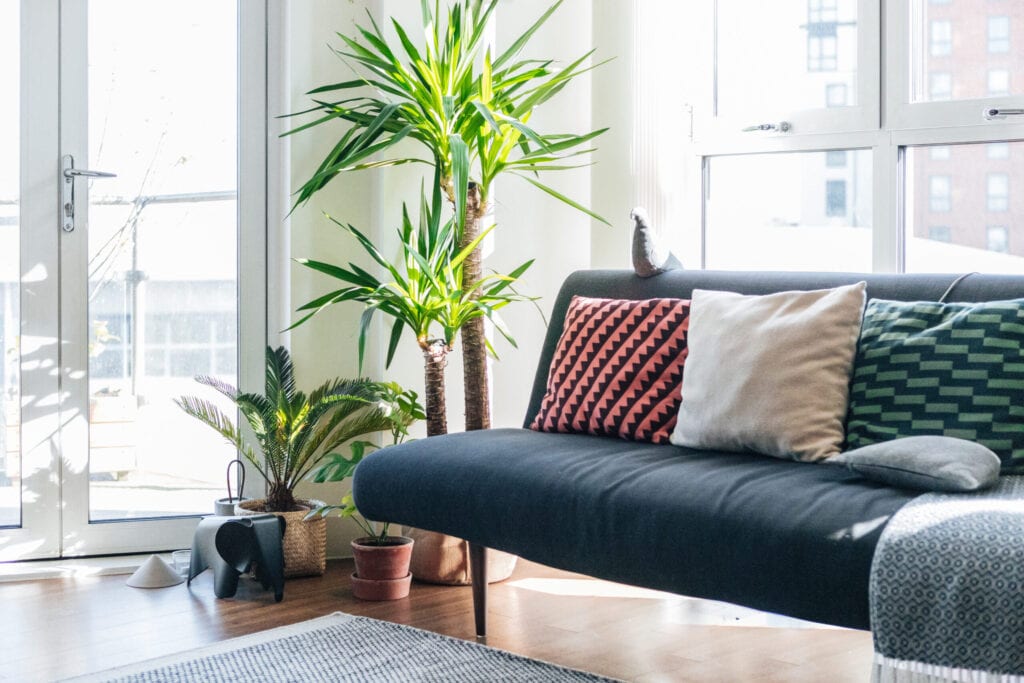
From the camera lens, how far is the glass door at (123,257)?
3570 millimetres

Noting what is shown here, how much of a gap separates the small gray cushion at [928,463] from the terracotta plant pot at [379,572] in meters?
1.46

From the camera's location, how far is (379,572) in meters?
3.23

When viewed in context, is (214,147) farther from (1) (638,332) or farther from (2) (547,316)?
(1) (638,332)

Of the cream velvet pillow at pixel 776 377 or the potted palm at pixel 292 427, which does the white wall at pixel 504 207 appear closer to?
the potted palm at pixel 292 427

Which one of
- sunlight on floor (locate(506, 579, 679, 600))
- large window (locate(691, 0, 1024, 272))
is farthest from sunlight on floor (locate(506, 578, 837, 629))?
large window (locate(691, 0, 1024, 272))

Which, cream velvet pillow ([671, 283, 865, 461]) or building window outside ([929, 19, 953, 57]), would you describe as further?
building window outside ([929, 19, 953, 57])

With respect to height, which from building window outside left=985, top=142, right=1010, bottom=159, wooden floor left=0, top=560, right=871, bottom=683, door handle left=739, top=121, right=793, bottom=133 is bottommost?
wooden floor left=0, top=560, right=871, bottom=683

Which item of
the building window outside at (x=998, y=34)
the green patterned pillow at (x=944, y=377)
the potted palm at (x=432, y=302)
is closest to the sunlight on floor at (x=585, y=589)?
the potted palm at (x=432, y=302)

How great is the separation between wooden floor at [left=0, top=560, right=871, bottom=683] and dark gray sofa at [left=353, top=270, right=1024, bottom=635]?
304 millimetres

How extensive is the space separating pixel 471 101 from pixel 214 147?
1.08 metres

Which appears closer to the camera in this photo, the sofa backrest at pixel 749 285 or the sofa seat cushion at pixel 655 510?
the sofa seat cushion at pixel 655 510

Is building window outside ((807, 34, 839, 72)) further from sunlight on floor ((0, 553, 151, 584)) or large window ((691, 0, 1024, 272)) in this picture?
sunlight on floor ((0, 553, 151, 584))

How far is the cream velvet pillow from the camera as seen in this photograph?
246cm

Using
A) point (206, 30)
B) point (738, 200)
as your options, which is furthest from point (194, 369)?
point (738, 200)
